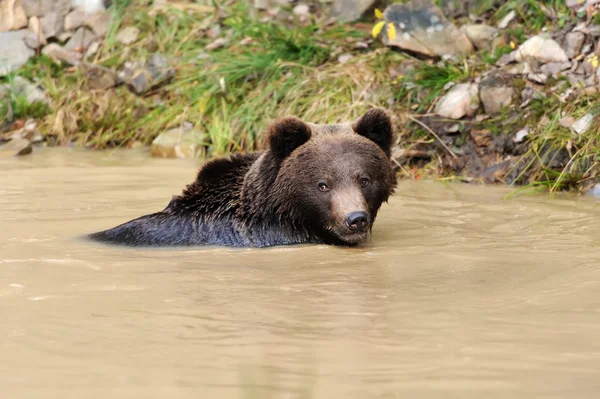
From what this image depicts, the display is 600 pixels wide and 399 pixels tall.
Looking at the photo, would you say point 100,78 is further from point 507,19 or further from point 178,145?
point 507,19

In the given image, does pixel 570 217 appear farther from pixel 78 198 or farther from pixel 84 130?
pixel 84 130

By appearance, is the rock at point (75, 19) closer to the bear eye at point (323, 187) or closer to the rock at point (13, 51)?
the rock at point (13, 51)

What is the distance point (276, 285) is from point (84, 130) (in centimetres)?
854

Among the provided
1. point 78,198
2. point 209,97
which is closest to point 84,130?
point 209,97

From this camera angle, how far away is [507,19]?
11297mm

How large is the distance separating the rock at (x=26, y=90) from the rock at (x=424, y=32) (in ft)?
17.4

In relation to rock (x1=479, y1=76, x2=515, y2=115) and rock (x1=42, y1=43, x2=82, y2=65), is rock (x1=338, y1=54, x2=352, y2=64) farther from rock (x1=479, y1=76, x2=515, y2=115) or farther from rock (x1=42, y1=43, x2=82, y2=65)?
rock (x1=42, y1=43, x2=82, y2=65)

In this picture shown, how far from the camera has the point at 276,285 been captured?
205 inches

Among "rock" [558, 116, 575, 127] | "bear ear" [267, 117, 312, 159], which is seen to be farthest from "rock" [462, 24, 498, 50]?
"bear ear" [267, 117, 312, 159]

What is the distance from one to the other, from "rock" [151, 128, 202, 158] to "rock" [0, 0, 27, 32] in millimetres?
4387

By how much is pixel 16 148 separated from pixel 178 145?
214 centimetres

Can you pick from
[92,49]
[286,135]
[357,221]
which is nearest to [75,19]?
[92,49]

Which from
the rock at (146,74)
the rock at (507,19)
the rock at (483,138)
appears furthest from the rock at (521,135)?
the rock at (146,74)

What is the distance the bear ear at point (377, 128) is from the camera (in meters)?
6.83
